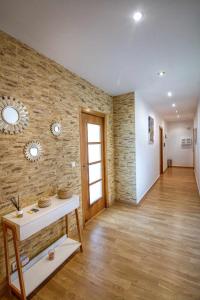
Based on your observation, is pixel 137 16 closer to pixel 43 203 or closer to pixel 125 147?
pixel 43 203

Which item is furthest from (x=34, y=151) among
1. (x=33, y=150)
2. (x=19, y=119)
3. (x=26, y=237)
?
(x=26, y=237)

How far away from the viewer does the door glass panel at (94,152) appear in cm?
312

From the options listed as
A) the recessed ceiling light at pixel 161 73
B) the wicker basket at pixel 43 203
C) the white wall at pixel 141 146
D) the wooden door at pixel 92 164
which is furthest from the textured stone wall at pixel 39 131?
the white wall at pixel 141 146

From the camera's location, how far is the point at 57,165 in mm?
2252

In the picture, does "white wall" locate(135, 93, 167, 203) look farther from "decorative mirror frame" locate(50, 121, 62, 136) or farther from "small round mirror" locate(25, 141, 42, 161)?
"small round mirror" locate(25, 141, 42, 161)

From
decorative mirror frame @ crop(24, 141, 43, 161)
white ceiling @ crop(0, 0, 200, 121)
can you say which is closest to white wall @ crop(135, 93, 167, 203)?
white ceiling @ crop(0, 0, 200, 121)

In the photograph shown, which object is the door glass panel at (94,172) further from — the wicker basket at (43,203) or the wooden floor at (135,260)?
the wicker basket at (43,203)

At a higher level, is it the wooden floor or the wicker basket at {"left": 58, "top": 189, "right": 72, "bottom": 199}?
the wicker basket at {"left": 58, "top": 189, "right": 72, "bottom": 199}

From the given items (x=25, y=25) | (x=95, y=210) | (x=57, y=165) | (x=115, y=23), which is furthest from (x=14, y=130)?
(x=95, y=210)

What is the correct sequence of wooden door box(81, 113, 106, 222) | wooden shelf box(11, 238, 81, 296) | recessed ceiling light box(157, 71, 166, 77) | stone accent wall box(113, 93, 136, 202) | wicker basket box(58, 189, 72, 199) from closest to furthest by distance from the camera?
wooden shelf box(11, 238, 81, 296), wicker basket box(58, 189, 72, 199), recessed ceiling light box(157, 71, 166, 77), wooden door box(81, 113, 106, 222), stone accent wall box(113, 93, 136, 202)

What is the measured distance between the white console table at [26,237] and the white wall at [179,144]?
27.2 ft

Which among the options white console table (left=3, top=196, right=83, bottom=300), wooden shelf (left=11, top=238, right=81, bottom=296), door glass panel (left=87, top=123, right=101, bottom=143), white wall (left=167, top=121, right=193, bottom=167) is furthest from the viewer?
white wall (left=167, top=121, right=193, bottom=167)

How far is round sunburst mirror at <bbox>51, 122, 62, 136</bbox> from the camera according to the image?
216 cm

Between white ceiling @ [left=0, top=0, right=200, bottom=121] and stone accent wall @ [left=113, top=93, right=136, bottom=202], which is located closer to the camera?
white ceiling @ [left=0, top=0, right=200, bottom=121]
